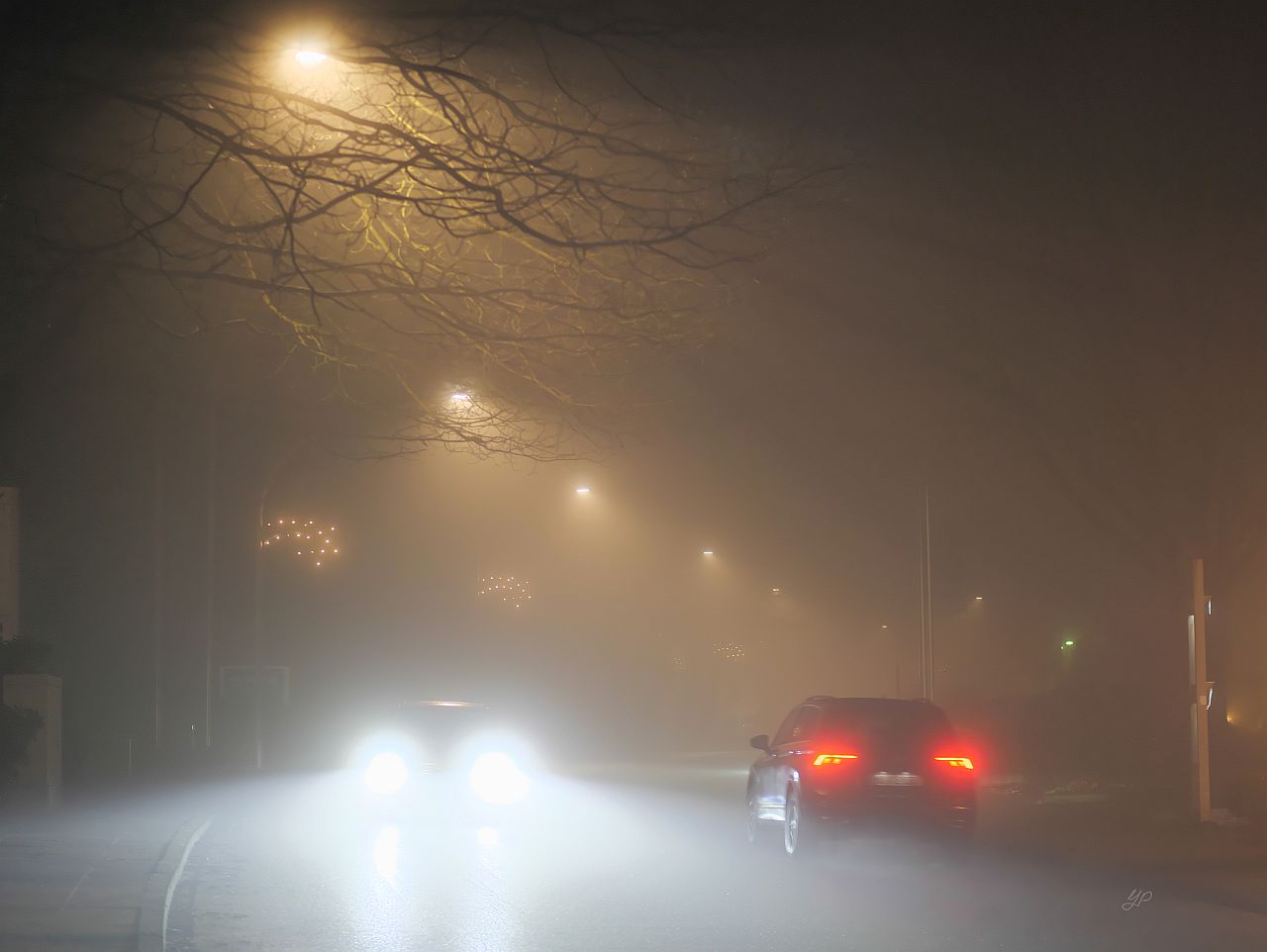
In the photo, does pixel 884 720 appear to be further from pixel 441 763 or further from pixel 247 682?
pixel 247 682

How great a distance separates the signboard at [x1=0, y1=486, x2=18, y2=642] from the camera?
1209 inches

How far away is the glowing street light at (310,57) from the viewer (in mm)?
9836

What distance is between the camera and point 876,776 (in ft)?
49.3

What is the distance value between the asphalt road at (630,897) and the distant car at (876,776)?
362mm

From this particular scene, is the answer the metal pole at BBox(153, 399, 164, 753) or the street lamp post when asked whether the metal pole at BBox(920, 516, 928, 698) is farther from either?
the metal pole at BBox(153, 399, 164, 753)

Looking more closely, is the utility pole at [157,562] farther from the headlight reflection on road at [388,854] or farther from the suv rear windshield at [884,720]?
the suv rear windshield at [884,720]

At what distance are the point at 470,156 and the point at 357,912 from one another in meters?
5.94

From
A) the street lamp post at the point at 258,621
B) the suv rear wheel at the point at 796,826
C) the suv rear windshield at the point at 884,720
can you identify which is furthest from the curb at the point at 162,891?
the street lamp post at the point at 258,621

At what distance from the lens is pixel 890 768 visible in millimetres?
15070

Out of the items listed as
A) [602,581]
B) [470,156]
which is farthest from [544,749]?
[470,156]

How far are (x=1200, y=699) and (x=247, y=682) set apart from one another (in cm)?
2269

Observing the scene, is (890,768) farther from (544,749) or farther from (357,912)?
→ (544,749)

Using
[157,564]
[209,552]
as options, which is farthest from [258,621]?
[157,564]

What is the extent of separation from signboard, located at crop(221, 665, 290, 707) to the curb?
1497 cm
